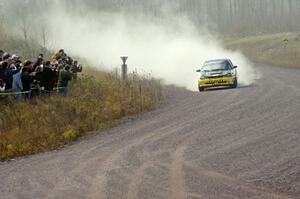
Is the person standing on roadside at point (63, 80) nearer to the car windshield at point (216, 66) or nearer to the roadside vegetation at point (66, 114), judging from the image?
the roadside vegetation at point (66, 114)

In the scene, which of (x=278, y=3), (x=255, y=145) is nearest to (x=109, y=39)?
(x=255, y=145)

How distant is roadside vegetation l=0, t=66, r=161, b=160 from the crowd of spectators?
0.40 meters

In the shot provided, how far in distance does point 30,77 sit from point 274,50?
4294 centimetres

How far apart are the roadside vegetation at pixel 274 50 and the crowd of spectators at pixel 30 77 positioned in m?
27.5

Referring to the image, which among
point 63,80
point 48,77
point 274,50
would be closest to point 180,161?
point 48,77

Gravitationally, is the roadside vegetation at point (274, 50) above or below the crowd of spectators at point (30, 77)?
above

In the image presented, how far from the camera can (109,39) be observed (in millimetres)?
67688

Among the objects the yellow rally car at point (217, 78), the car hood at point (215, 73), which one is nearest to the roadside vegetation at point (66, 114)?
the yellow rally car at point (217, 78)

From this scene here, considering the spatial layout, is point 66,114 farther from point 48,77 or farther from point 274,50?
point 274,50

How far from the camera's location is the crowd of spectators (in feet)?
57.6

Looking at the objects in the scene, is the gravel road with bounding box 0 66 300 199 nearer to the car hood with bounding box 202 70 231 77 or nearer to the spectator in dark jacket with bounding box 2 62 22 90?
the spectator in dark jacket with bounding box 2 62 22 90

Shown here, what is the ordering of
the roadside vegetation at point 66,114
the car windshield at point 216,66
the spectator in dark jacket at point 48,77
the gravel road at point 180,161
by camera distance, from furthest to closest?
1. the car windshield at point 216,66
2. the spectator in dark jacket at point 48,77
3. the roadside vegetation at point 66,114
4. the gravel road at point 180,161

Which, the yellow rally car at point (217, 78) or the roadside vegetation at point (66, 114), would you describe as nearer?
the roadside vegetation at point (66, 114)

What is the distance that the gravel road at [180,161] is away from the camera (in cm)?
956
